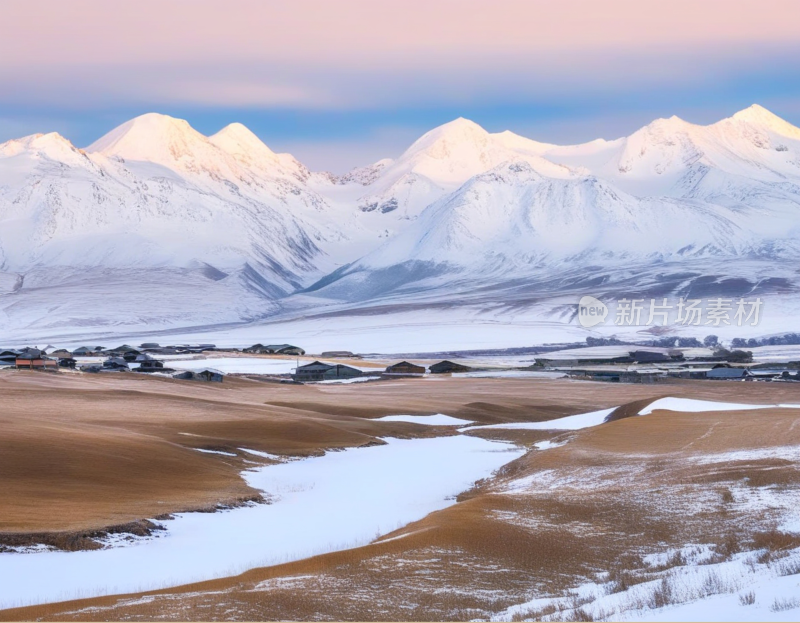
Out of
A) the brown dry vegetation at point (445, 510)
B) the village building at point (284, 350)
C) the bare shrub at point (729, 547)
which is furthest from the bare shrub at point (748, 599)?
the village building at point (284, 350)

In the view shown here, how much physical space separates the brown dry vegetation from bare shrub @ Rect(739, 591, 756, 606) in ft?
11.4

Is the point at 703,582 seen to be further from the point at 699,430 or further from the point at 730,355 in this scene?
the point at 730,355

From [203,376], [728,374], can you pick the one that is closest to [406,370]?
[728,374]

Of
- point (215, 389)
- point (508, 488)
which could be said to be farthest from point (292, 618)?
point (215, 389)

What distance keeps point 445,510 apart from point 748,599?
1387cm

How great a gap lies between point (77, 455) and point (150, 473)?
2.53m

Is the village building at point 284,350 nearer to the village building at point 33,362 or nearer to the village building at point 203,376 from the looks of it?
the village building at point 33,362

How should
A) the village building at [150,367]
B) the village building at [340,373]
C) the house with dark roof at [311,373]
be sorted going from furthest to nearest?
1. the village building at [340,373]
2. the house with dark roof at [311,373]
3. the village building at [150,367]

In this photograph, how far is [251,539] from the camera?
1056 inches

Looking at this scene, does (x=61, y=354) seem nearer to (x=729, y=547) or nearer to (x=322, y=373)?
(x=322, y=373)

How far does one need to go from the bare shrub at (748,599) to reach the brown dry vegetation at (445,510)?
3.48 meters

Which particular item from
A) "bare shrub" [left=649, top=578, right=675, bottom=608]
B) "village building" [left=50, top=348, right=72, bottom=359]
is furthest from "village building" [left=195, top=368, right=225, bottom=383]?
"bare shrub" [left=649, top=578, right=675, bottom=608]

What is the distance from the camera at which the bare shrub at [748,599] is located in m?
15.3

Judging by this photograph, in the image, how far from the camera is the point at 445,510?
28.7 m
